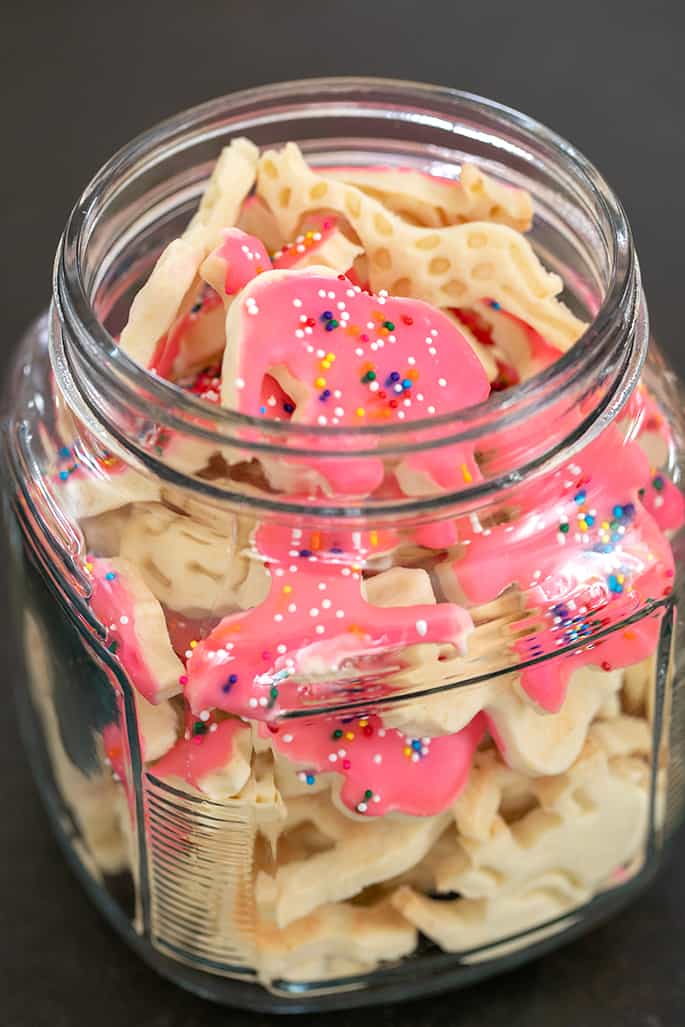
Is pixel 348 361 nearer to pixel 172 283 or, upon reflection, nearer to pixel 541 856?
pixel 172 283

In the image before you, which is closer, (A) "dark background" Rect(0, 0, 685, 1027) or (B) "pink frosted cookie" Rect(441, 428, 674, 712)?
(B) "pink frosted cookie" Rect(441, 428, 674, 712)

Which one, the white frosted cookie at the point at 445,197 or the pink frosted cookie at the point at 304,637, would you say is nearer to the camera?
the pink frosted cookie at the point at 304,637

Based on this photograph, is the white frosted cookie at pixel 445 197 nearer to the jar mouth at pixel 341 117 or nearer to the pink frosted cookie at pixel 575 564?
the jar mouth at pixel 341 117

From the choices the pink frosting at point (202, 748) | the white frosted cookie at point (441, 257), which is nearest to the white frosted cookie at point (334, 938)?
the pink frosting at point (202, 748)

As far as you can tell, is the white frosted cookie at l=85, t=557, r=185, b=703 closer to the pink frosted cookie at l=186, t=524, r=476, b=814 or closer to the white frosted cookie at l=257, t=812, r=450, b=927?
the pink frosted cookie at l=186, t=524, r=476, b=814

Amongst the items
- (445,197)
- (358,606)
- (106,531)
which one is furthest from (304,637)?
(445,197)

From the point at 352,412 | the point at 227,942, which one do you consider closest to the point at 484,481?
the point at 352,412

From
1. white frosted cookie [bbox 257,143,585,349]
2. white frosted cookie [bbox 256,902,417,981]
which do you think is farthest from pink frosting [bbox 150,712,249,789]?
white frosted cookie [bbox 257,143,585,349]
